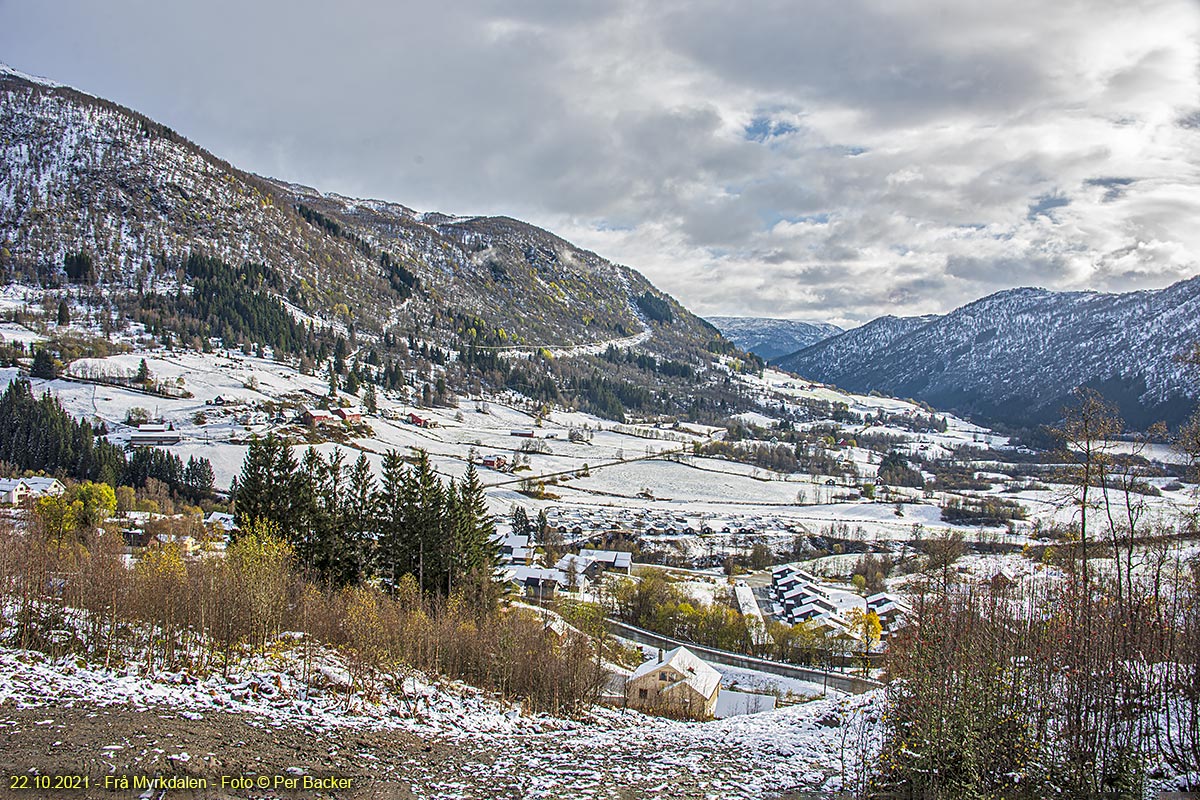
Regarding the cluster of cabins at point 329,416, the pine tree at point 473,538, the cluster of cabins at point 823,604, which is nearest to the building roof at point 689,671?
the pine tree at point 473,538

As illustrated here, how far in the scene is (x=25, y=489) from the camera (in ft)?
192

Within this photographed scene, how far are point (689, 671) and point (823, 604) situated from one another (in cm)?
3057

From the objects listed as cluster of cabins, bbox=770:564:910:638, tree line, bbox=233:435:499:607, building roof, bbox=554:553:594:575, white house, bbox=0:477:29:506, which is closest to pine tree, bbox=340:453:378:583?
tree line, bbox=233:435:499:607

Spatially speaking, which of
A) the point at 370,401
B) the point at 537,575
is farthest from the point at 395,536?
the point at 370,401

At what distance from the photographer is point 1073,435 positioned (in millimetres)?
17031

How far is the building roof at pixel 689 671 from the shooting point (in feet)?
109

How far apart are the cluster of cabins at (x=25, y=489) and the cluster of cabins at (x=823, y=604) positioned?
64.1 metres

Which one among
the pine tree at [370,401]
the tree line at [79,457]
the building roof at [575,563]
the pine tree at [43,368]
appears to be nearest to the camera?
the building roof at [575,563]

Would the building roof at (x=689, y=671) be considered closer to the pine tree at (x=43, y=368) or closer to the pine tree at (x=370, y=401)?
the pine tree at (x=370, y=401)

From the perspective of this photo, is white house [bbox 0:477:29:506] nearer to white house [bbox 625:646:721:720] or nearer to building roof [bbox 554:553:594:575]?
building roof [bbox 554:553:594:575]

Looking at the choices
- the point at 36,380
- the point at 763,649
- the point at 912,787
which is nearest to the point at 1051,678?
the point at 912,787

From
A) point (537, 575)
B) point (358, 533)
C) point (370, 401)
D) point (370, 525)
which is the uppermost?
point (370, 401)

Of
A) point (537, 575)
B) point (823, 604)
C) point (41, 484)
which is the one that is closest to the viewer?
point (823, 604)

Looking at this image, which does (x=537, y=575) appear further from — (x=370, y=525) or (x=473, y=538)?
(x=370, y=525)
